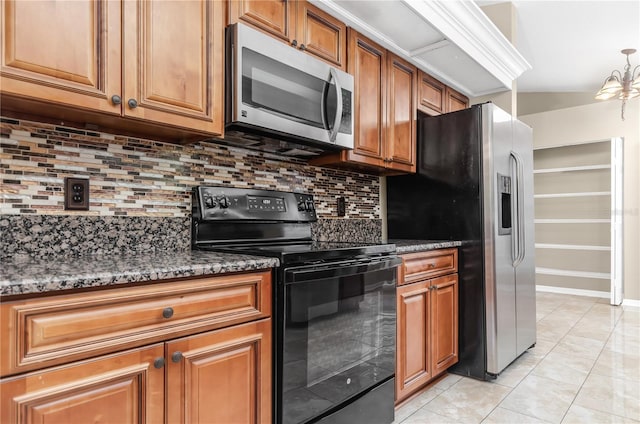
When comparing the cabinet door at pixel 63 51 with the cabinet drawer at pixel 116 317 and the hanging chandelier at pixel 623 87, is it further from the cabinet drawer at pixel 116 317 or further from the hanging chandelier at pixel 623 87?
the hanging chandelier at pixel 623 87

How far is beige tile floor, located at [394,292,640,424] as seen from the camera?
206cm

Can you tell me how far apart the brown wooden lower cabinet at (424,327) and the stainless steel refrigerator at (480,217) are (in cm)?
14

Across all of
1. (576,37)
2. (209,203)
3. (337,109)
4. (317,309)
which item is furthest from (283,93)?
(576,37)

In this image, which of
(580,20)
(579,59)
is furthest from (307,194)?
(579,59)

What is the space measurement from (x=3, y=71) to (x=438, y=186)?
240cm

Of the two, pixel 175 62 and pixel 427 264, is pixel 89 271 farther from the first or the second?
pixel 427 264

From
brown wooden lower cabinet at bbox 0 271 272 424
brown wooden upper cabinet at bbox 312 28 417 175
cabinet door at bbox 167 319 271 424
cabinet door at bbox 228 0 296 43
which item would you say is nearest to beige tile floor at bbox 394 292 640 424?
cabinet door at bbox 167 319 271 424

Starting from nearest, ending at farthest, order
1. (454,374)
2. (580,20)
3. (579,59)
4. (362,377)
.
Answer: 1. (362,377)
2. (454,374)
3. (580,20)
4. (579,59)

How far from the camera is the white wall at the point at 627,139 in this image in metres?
4.77

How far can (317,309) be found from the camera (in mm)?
1532

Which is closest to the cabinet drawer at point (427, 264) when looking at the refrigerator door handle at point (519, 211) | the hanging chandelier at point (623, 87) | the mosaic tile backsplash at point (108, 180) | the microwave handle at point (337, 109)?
the refrigerator door handle at point (519, 211)

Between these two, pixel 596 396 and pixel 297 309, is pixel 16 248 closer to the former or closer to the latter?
pixel 297 309

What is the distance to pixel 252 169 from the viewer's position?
212 cm

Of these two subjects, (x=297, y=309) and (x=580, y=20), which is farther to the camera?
(x=580, y=20)
